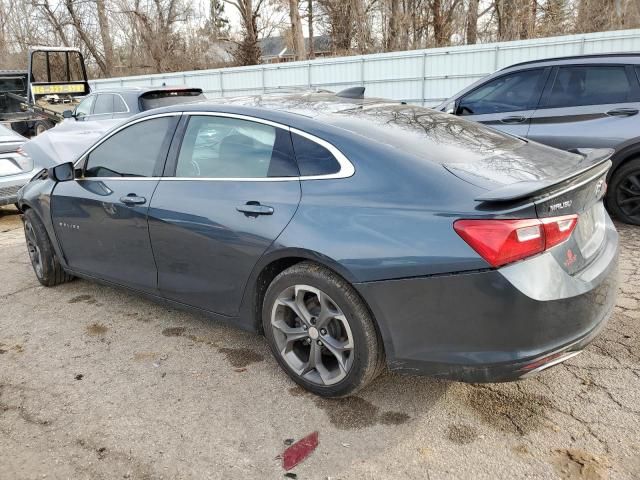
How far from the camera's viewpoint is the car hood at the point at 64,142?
8289 mm

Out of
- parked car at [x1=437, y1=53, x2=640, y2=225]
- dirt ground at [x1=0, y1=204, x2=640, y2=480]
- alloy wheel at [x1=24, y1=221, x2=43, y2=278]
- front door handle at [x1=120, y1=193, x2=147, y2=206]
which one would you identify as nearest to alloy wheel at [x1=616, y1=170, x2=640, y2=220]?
parked car at [x1=437, y1=53, x2=640, y2=225]

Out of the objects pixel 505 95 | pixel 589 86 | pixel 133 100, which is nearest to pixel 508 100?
pixel 505 95

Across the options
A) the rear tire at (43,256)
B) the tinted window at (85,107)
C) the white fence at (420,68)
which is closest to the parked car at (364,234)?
the rear tire at (43,256)

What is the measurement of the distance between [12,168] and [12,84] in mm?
11840

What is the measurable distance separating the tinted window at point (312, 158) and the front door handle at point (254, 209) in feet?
0.86

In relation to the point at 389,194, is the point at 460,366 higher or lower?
lower

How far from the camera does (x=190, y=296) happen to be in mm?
3311

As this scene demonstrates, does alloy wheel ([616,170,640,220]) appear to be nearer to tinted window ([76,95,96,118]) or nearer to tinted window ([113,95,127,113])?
tinted window ([113,95,127,113])

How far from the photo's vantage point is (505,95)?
6.08m

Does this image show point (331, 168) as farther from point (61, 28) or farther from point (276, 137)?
point (61, 28)

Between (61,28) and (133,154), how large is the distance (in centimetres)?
3515

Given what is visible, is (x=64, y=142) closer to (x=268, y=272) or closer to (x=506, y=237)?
(x=268, y=272)

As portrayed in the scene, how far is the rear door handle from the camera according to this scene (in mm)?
5188

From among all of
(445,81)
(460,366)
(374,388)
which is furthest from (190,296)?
(445,81)
